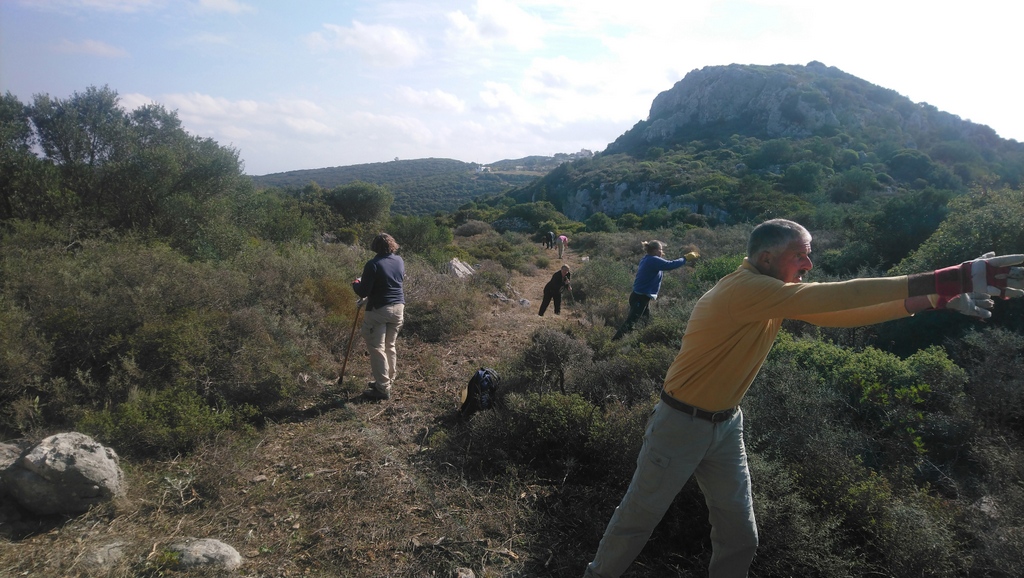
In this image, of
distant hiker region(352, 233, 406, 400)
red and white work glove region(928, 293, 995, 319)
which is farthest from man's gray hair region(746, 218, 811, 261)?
distant hiker region(352, 233, 406, 400)

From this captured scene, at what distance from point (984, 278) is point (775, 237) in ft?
2.29

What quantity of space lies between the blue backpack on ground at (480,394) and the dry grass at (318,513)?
0.68 feet

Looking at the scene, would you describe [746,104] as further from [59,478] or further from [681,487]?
[59,478]

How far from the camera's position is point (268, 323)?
583 cm

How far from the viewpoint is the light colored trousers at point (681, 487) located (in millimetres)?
2254

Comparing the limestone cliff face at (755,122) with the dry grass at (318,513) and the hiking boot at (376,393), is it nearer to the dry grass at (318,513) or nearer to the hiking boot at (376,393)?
the hiking boot at (376,393)

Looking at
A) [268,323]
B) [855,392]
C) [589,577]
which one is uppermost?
[268,323]

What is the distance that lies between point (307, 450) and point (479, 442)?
1.53 m

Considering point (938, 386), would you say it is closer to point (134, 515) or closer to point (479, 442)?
point (479, 442)

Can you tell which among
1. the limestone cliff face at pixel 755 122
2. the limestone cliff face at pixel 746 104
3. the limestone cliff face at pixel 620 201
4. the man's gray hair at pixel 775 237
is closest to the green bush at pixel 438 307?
the man's gray hair at pixel 775 237

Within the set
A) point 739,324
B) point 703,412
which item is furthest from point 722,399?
point 739,324

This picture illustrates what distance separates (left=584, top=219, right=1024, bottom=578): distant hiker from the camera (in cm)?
209

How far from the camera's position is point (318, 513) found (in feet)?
11.3

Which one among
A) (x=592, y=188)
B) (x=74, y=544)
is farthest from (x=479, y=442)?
(x=592, y=188)
